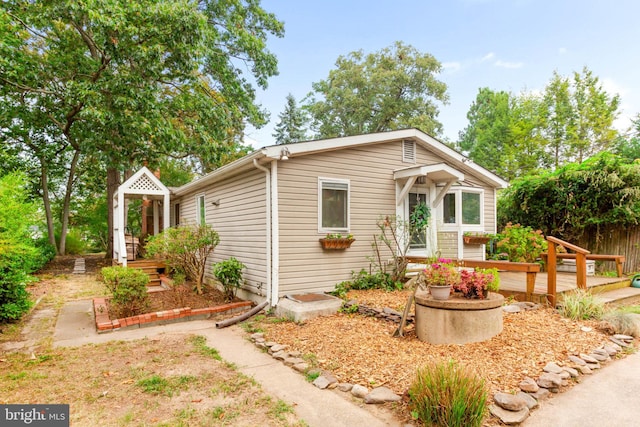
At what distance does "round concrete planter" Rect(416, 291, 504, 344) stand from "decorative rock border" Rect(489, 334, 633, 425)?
0.76 metres

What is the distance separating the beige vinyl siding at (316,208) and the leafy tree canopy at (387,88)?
15641 millimetres

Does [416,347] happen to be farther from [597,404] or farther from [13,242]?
[13,242]

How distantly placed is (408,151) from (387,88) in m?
16.4

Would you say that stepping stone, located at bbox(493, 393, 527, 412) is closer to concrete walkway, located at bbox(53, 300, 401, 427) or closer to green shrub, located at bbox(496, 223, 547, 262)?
concrete walkway, located at bbox(53, 300, 401, 427)

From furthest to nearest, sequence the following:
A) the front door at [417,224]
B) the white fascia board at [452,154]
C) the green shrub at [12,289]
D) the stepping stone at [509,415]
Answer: the white fascia board at [452,154]
the front door at [417,224]
the green shrub at [12,289]
the stepping stone at [509,415]

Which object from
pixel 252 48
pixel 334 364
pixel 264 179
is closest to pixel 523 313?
pixel 334 364

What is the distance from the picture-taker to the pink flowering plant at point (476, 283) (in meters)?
4.40

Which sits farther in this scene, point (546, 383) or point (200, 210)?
point (200, 210)

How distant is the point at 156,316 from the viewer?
5688 millimetres

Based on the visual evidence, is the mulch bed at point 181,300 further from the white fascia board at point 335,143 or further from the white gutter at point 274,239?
the white fascia board at point 335,143

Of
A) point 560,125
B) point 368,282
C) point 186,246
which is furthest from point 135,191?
point 560,125

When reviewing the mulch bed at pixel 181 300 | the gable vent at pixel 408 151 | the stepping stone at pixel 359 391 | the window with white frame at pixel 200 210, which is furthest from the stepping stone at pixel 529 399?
the window with white frame at pixel 200 210

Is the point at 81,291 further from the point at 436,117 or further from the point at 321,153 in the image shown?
the point at 436,117

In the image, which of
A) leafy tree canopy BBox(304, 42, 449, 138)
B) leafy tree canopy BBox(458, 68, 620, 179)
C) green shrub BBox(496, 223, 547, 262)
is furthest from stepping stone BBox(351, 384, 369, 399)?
leafy tree canopy BBox(304, 42, 449, 138)
